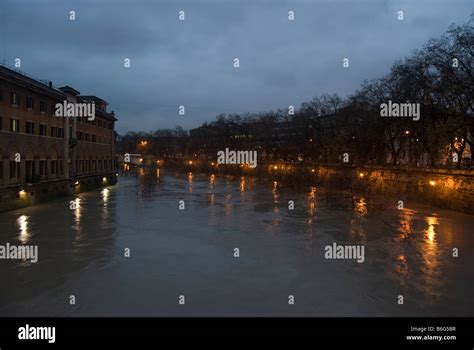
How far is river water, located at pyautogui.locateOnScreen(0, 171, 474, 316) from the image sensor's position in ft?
45.4

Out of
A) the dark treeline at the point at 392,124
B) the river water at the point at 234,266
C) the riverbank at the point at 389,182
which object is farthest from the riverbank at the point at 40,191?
the dark treeline at the point at 392,124

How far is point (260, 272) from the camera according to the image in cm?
1761

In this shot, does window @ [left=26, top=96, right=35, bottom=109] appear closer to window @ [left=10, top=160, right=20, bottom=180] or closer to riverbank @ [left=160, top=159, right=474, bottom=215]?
window @ [left=10, top=160, right=20, bottom=180]

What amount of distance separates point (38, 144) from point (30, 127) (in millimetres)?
2612

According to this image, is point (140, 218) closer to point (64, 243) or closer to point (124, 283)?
point (64, 243)

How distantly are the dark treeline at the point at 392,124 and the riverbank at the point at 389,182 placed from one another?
8.80 ft

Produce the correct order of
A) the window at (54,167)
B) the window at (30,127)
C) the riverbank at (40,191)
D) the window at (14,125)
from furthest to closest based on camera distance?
1. the window at (54,167)
2. the window at (30,127)
3. the window at (14,125)
4. the riverbank at (40,191)

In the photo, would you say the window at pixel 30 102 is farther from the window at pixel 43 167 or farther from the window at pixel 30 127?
the window at pixel 43 167

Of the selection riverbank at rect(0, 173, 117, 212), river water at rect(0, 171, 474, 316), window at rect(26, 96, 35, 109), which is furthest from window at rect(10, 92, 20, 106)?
river water at rect(0, 171, 474, 316)

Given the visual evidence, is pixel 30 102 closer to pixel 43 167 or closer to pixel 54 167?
pixel 43 167

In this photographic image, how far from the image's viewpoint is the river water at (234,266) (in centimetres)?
1383

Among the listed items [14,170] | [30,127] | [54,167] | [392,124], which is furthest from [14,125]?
[392,124]

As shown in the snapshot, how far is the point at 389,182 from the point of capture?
173ft
